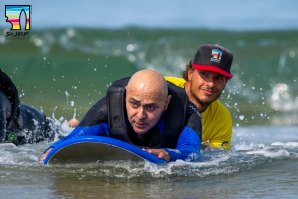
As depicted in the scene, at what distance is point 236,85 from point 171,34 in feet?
11.8

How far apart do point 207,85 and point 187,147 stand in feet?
4.29

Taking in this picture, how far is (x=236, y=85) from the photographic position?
16.7 m

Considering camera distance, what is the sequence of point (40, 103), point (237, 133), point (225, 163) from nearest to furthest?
point (225, 163)
point (237, 133)
point (40, 103)

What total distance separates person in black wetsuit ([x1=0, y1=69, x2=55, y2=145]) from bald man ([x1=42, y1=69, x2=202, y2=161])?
1.51m

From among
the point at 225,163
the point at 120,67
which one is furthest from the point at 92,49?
the point at 225,163

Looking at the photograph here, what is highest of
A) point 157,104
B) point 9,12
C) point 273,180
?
point 9,12

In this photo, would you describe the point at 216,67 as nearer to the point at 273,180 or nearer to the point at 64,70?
the point at 273,180

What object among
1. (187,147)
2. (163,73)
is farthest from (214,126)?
(163,73)

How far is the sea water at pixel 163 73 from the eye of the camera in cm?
621

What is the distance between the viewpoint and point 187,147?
22.1 feet

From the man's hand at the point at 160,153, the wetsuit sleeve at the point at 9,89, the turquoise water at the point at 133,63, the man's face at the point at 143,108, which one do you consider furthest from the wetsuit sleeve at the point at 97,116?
the turquoise water at the point at 133,63

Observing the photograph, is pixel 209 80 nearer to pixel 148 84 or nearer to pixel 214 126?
pixel 214 126

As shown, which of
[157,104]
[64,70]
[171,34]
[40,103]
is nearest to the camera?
[157,104]

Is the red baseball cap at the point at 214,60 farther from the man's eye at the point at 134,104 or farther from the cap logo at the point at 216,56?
the man's eye at the point at 134,104
